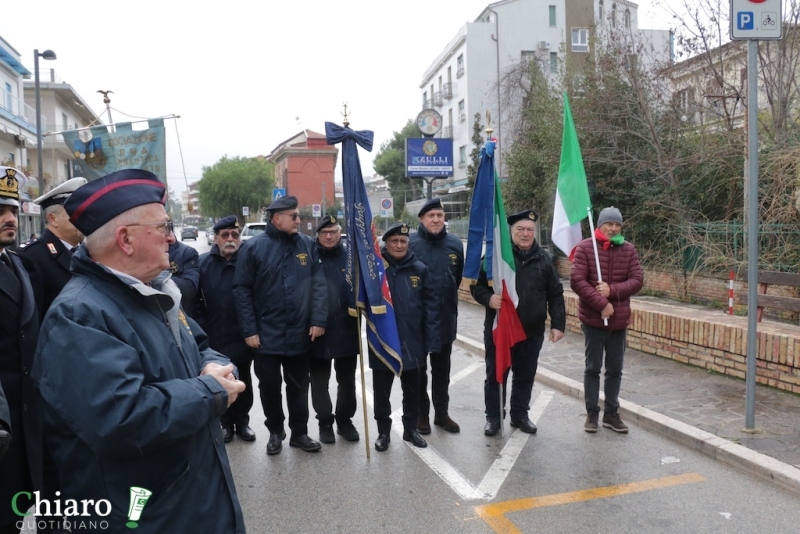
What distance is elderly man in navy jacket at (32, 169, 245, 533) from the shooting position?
1.93 metres

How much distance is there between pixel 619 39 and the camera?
14.6 m

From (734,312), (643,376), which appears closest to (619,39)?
(734,312)

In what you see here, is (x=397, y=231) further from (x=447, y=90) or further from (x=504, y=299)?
(x=447, y=90)

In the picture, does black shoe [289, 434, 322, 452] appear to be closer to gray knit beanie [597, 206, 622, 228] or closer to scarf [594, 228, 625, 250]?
scarf [594, 228, 625, 250]

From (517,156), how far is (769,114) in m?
7.27

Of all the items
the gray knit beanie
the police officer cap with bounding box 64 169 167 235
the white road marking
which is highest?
the police officer cap with bounding box 64 169 167 235

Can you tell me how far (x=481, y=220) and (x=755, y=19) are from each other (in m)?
2.78

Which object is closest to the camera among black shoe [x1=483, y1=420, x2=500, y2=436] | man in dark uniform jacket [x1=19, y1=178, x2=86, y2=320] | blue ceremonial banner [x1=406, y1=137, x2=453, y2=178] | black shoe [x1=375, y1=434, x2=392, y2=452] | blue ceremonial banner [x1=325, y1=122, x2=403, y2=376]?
man in dark uniform jacket [x1=19, y1=178, x2=86, y2=320]

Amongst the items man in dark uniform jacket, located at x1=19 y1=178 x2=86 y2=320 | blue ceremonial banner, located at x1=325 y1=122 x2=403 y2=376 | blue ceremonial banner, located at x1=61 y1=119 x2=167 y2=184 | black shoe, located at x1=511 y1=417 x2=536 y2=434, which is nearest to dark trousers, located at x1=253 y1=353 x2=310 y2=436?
blue ceremonial banner, located at x1=325 y1=122 x2=403 y2=376

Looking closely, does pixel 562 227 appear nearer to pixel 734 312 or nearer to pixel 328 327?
pixel 328 327

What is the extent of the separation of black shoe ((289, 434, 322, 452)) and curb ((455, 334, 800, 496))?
3046 millimetres

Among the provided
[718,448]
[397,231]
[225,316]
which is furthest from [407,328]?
[718,448]

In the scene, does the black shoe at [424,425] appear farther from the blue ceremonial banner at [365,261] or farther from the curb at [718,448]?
the curb at [718,448]

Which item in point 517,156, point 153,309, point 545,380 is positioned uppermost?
point 517,156
